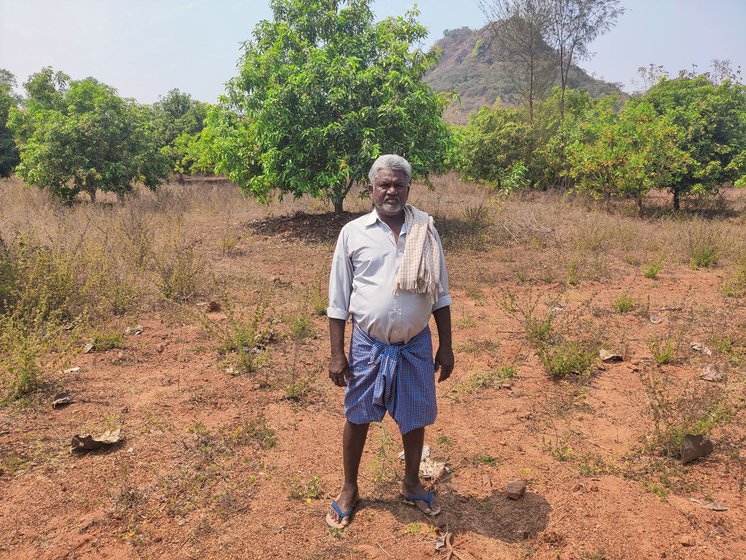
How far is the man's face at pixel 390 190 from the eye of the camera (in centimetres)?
207

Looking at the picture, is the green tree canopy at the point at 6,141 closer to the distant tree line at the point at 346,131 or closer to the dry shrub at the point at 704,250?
the distant tree line at the point at 346,131

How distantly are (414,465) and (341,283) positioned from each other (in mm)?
1018

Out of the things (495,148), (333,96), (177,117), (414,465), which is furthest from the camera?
(177,117)

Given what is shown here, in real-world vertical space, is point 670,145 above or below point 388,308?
above

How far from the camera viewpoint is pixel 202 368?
3914mm

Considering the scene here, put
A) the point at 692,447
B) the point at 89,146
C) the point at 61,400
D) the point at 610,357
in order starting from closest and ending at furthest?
the point at 692,447, the point at 61,400, the point at 610,357, the point at 89,146

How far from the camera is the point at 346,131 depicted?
834 centimetres

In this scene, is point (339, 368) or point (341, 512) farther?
point (341, 512)

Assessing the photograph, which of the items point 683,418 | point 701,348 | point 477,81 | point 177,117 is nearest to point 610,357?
point 701,348

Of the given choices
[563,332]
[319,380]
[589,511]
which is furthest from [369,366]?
[563,332]

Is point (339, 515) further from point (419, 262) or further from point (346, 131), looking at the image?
point (346, 131)

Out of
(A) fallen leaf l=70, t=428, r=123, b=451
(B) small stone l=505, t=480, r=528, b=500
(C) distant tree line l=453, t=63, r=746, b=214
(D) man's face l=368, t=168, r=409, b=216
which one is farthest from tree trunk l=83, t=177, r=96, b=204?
(B) small stone l=505, t=480, r=528, b=500

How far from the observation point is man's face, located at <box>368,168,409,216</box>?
2068 mm

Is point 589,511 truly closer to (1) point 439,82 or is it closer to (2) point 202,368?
(2) point 202,368
